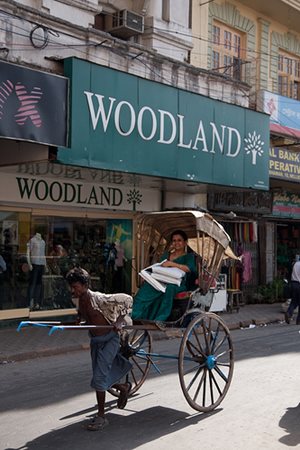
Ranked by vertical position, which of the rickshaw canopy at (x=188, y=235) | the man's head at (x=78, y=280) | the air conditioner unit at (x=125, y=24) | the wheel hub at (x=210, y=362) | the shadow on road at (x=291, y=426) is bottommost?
the shadow on road at (x=291, y=426)

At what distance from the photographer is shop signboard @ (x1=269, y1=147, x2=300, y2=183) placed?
1714 centimetres

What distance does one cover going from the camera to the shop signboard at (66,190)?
40.2ft

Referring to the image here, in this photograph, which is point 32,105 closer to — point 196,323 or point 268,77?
point 196,323

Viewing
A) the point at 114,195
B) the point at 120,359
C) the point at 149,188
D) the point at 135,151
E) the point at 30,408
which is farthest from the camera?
the point at 149,188

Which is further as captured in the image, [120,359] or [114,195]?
[114,195]

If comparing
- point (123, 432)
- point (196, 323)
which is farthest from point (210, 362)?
point (123, 432)

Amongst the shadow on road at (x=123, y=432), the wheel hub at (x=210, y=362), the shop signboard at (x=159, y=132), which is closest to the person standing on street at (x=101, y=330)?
the shadow on road at (x=123, y=432)

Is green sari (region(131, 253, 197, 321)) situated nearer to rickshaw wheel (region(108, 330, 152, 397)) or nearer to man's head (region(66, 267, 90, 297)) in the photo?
rickshaw wheel (region(108, 330, 152, 397))

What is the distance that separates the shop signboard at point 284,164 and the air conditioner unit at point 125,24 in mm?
5311

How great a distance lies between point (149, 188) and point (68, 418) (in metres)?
9.88

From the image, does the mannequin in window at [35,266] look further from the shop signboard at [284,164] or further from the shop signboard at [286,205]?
the shop signboard at [286,205]

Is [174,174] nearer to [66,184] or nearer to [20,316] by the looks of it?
[66,184]

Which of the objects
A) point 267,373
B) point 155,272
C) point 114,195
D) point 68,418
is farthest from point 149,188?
point 68,418

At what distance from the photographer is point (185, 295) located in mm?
6613
